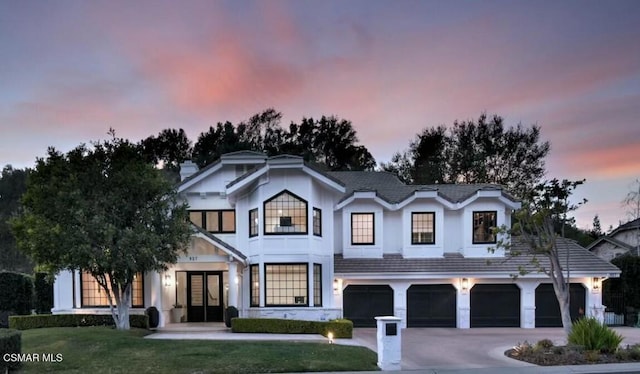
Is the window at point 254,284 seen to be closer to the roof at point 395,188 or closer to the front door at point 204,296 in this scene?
the front door at point 204,296

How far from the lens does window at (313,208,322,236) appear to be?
19469mm

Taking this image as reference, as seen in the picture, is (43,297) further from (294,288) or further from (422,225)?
(422,225)

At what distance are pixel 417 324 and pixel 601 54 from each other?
1340 centimetres

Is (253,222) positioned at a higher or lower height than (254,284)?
higher

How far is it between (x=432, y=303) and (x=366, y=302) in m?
2.99

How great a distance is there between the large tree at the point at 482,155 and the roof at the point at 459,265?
61.2ft

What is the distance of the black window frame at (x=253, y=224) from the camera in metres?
19.4

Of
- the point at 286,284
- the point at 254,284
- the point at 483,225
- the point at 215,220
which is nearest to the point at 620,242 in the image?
the point at 483,225

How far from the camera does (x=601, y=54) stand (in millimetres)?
17641

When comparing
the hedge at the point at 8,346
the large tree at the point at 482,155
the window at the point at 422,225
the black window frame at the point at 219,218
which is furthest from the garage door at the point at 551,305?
the hedge at the point at 8,346

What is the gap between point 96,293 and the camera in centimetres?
1944

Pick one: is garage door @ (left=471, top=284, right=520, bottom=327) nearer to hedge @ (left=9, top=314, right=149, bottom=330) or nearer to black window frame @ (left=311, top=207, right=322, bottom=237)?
black window frame @ (left=311, top=207, right=322, bottom=237)

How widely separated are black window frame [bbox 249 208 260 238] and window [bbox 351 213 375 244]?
4.69 metres

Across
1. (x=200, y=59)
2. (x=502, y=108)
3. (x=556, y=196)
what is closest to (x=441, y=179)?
(x=502, y=108)
